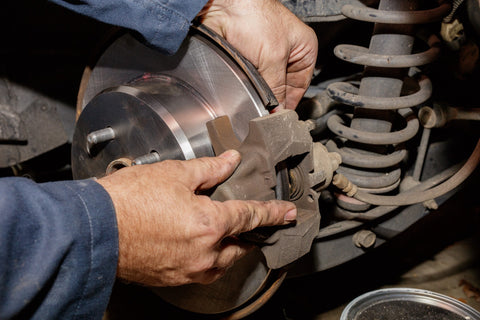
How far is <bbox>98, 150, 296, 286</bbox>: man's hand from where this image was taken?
565 mm

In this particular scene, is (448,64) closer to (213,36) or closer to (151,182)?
(213,36)

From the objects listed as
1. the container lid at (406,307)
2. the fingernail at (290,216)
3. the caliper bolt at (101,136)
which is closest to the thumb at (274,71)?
the fingernail at (290,216)

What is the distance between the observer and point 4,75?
1150mm

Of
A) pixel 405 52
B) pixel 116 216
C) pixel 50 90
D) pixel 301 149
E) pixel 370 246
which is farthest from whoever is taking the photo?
pixel 50 90

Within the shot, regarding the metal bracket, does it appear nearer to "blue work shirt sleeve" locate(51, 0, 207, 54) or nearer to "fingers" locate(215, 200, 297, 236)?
"fingers" locate(215, 200, 297, 236)

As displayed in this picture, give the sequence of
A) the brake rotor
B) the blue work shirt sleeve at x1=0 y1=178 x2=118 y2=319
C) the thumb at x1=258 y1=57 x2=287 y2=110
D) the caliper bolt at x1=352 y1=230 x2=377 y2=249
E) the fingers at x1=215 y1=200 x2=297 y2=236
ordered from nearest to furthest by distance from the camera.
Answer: the blue work shirt sleeve at x1=0 y1=178 x2=118 y2=319, the fingers at x1=215 y1=200 x2=297 y2=236, the brake rotor, the thumb at x1=258 y1=57 x2=287 y2=110, the caliper bolt at x1=352 y1=230 x2=377 y2=249

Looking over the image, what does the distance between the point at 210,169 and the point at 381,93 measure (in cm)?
44

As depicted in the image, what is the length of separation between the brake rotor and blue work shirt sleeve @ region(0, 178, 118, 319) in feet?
0.64

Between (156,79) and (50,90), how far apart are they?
578mm

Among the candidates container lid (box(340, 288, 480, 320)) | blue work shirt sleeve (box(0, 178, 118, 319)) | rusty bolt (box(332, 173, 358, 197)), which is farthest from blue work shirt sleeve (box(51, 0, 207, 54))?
container lid (box(340, 288, 480, 320))

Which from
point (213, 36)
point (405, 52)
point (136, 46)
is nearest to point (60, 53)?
point (136, 46)

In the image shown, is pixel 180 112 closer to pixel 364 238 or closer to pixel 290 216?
pixel 290 216

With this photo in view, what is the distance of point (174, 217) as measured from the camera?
0.57m

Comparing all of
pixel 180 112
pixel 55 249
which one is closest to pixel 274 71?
pixel 180 112
